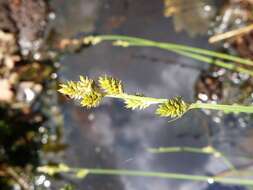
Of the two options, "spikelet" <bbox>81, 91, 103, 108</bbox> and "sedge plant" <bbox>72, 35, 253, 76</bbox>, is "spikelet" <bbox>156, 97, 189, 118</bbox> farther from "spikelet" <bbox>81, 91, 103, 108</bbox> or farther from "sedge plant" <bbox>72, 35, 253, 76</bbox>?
"sedge plant" <bbox>72, 35, 253, 76</bbox>

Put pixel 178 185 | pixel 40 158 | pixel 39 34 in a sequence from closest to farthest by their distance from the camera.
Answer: pixel 178 185 < pixel 40 158 < pixel 39 34

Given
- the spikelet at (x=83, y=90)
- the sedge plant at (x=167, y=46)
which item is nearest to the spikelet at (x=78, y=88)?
the spikelet at (x=83, y=90)

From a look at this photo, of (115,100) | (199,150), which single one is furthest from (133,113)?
(199,150)

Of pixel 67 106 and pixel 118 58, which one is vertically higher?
pixel 118 58

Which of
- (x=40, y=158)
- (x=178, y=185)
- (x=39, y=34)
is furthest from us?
(x=39, y=34)

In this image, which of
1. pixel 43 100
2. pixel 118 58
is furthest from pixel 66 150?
pixel 118 58

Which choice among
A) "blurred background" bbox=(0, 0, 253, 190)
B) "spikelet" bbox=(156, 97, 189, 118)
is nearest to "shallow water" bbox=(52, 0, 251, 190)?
"blurred background" bbox=(0, 0, 253, 190)

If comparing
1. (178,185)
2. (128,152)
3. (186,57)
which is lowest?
(178,185)

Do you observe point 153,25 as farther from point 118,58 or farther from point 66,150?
point 66,150

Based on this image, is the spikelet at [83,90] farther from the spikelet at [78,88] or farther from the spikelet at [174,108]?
the spikelet at [174,108]
